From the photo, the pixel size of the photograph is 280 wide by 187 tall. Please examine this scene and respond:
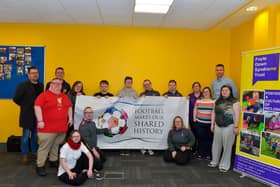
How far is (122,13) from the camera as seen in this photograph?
4656mm

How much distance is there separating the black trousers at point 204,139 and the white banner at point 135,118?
39 cm

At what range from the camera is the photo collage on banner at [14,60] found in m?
5.41

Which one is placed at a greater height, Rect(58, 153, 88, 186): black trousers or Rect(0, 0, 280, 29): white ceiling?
Rect(0, 0, 280, 29): white ceiling

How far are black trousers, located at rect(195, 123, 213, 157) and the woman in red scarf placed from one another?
2137 mm

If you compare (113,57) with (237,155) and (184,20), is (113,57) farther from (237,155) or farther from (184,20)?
Result: (237,155)

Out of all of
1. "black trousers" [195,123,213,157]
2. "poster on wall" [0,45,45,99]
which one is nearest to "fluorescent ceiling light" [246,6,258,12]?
"black trousers" [195,123,213,157]

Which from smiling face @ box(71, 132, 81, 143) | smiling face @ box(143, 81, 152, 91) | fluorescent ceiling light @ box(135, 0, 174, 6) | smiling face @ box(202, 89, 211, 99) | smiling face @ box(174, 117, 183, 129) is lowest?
smiling face @ box(71, 132, 81, 143)

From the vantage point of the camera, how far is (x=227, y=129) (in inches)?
160

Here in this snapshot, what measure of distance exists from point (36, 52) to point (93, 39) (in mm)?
1230

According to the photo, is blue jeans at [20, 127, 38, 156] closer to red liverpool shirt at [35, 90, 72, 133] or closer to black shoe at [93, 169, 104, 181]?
red liverpool shirt at [35, 90, 72, 133]

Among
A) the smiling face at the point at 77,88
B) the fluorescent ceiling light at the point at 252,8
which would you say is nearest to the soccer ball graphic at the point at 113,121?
the smiling face at the point at 77,88

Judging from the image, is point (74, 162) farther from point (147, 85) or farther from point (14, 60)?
point (14, 60)

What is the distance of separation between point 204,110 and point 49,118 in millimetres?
2584

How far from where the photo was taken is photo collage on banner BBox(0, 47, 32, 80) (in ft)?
17.7
